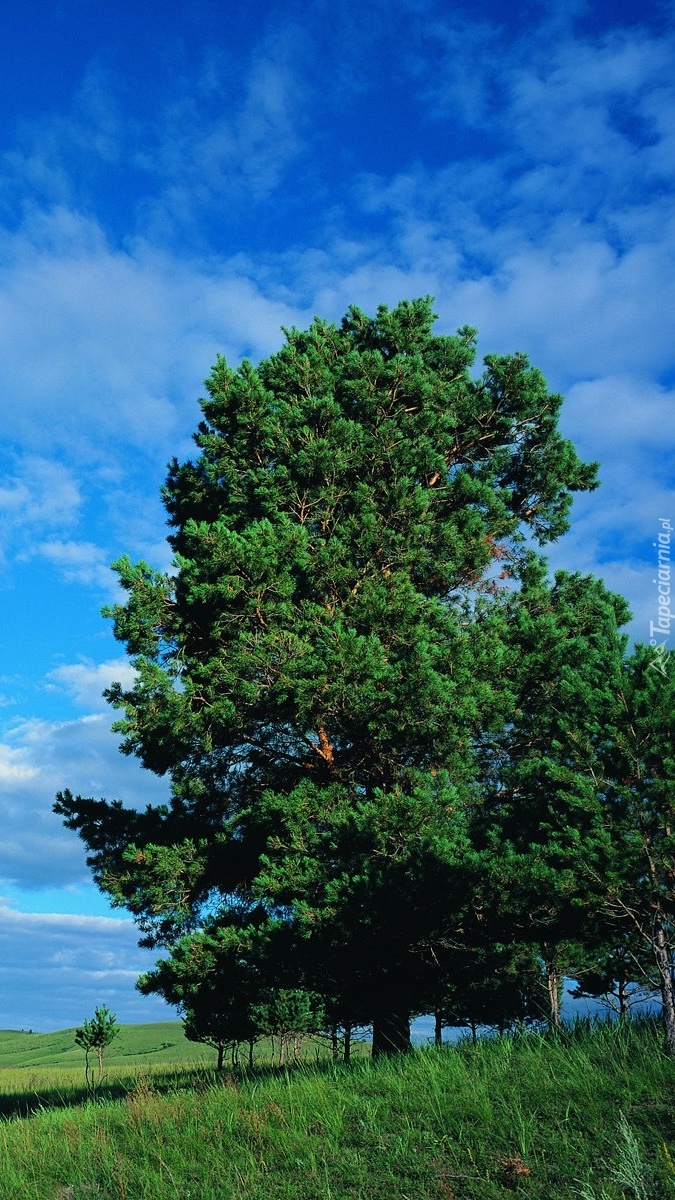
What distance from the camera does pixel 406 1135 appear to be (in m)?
6.93

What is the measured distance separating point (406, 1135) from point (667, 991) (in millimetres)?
3333

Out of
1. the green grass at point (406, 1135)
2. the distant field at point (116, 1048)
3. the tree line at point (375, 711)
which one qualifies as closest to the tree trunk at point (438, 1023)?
the tree line at point (375, 711)

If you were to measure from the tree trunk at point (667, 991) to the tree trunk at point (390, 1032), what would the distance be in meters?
5.91

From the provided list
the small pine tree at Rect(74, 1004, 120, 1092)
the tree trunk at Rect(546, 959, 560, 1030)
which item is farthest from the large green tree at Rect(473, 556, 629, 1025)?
the small pine tree at Rect(74, 1004, 120, 1092)

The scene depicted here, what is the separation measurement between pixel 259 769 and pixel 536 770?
212 inches

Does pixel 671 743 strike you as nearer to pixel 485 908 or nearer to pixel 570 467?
pixel 485 908

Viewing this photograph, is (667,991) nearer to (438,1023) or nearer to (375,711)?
(375,711)

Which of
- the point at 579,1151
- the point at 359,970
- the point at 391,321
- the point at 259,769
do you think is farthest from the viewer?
the point at 391,321

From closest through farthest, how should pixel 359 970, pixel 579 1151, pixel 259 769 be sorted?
pixel 579 1151
pixel 359 970
pixel 259 769

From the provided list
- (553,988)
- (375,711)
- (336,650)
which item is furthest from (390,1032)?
(336,650)

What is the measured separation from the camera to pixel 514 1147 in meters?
6.33

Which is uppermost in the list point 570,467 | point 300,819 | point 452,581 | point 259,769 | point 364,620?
point 570,467

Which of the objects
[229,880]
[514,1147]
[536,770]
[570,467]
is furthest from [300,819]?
[570,467]

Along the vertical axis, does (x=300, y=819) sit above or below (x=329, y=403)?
below
